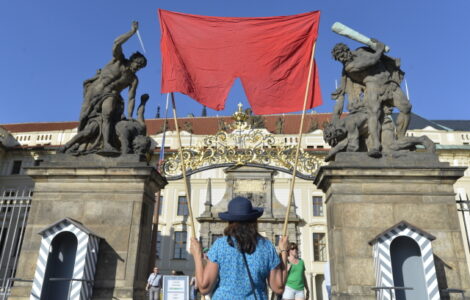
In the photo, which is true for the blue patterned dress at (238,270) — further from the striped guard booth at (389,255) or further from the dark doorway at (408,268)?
the dark doorway at (408,268)

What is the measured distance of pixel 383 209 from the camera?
5754 mm

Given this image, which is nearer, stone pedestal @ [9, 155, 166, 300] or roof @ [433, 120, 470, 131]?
stone pedestal @ [9, 155, 166, 300]

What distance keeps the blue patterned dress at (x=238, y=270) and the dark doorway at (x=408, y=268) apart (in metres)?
3.52

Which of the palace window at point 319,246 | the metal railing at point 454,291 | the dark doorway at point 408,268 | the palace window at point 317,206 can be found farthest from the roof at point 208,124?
the metal railing at point 454,291

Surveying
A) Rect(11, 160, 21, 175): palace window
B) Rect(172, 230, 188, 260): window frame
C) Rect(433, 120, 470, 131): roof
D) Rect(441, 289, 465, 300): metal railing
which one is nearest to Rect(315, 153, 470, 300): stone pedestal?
Rect(441, 289, 465, 300): metal railing

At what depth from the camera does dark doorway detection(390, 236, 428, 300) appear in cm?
513

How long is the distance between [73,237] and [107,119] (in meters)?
2.09

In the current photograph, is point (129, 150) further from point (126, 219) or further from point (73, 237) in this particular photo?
point (73, 237)

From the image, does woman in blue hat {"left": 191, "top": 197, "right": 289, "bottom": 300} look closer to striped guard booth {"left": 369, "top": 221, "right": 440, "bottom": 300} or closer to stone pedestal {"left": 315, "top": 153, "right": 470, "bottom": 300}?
striped guard booth {"left": 369, "top": 221, "right": 440, "bottom": 300}

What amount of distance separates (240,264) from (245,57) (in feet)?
15.8

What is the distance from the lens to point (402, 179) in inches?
231

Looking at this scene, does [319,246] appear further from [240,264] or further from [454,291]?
[240,264]

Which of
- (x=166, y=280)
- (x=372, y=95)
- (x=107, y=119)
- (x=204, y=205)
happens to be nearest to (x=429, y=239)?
(x=372, y=95)

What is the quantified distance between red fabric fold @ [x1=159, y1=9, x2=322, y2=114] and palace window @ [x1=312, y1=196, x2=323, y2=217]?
21.7m
